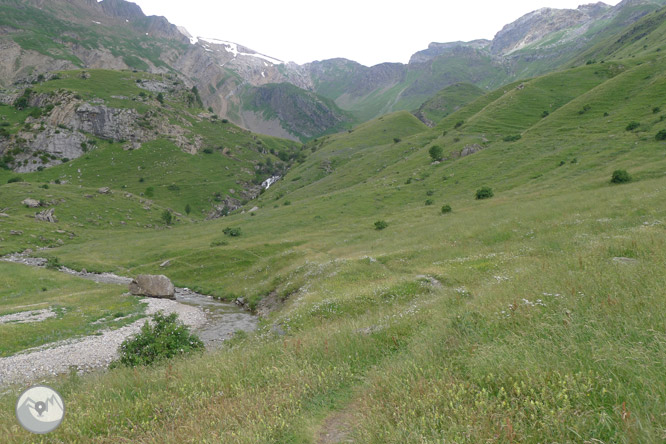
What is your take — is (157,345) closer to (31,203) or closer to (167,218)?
(167,218)

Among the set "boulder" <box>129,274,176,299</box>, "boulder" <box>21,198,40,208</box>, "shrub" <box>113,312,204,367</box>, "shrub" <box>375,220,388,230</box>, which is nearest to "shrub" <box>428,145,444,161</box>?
"shrub" <box>375,220,388,230</box>

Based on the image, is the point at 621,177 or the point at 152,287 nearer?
the point at 152,287

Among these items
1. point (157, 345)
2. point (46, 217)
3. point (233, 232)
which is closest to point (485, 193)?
point (233, 232)

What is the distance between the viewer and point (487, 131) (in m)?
93.2

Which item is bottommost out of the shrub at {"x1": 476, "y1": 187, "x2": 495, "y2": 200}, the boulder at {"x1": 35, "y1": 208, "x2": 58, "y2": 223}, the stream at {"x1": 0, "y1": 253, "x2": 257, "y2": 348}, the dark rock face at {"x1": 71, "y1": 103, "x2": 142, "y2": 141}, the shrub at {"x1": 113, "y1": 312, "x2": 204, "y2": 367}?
the stream at {"x1": 0, "y1": 253, "x2": 257, "y2": 348}

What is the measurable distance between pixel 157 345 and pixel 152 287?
2719 centimetres

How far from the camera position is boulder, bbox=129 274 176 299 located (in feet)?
122

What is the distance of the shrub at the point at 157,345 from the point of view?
13761mm

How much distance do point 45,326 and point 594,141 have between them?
85967 mm

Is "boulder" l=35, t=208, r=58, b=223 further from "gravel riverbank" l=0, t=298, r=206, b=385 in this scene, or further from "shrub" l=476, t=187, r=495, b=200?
"shrub" l=476, t=187, r=495, b=200

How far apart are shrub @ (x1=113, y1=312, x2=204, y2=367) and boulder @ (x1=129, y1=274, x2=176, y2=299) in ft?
81.1

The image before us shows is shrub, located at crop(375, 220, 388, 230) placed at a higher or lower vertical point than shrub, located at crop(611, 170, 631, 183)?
lower

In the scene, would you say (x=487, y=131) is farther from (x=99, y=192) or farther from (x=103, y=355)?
(x=99, y=192)

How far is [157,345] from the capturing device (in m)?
14.4
